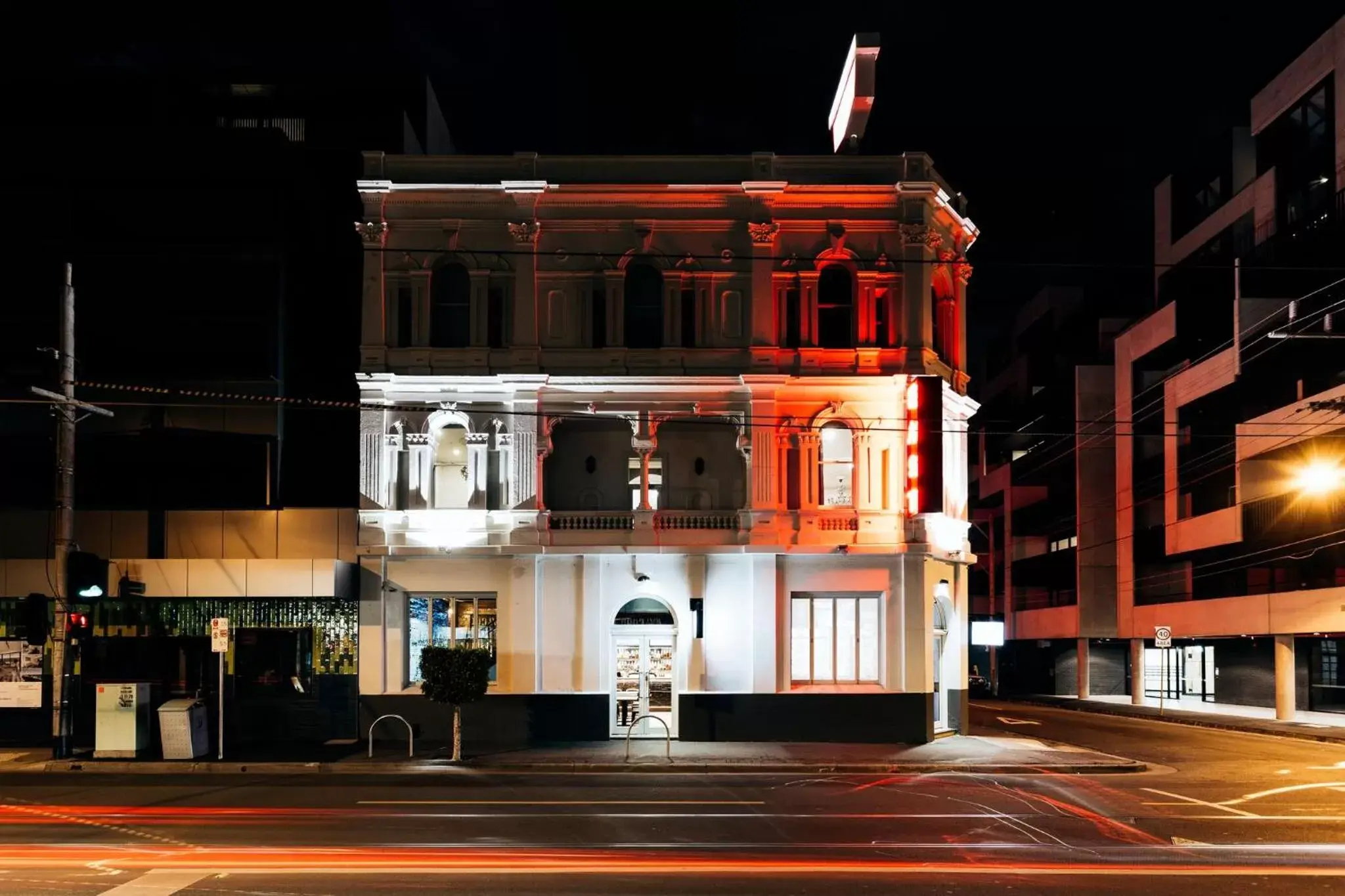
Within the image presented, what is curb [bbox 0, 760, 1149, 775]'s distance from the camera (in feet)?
79.0

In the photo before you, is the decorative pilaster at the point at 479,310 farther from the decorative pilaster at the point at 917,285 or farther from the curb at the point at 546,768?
the curb at the point at 546,768

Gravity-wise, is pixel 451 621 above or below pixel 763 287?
below

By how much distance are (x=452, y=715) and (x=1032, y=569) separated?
45.0 meters

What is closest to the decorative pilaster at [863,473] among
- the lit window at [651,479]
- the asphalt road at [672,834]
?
the lit window at [651,479]

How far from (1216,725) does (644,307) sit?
22257 millimetres

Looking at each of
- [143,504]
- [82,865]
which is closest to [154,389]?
[143,504]

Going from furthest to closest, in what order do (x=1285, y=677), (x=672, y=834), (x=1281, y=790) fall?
(x=1285, y=677) → (x=1281, y=790) → (x=672, y=834)

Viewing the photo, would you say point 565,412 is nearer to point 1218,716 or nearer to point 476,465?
point 476,465

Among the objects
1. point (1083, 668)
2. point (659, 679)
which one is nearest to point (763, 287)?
point (659, 679)

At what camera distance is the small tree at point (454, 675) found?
25969mm

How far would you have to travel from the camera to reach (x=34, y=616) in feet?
77.3

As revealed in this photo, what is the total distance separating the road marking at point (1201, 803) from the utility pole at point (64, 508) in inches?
775

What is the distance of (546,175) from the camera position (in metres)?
29.8

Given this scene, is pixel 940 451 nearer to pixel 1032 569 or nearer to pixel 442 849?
pixel 442 849
